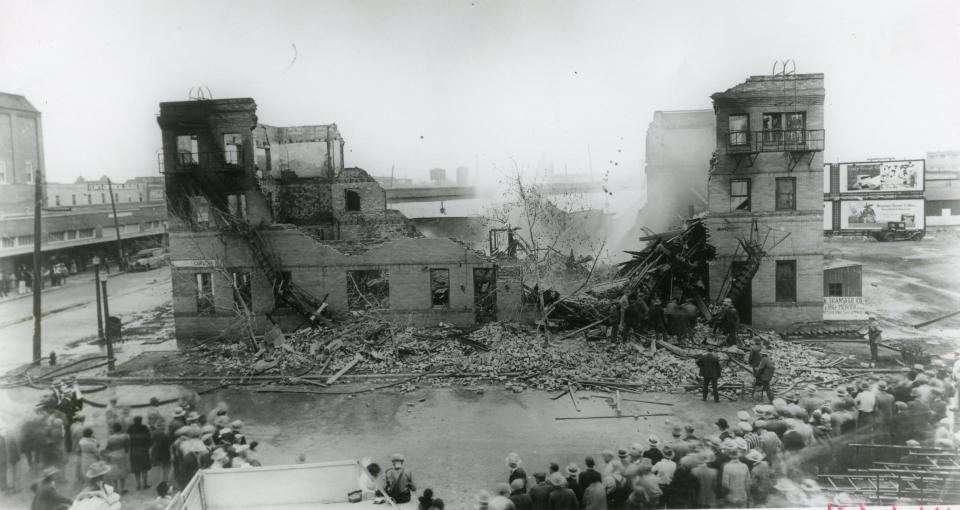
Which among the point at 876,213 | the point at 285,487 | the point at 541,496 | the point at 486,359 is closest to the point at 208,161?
the point at 486,359

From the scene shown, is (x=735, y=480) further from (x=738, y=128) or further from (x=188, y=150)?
(x=188, y=150)

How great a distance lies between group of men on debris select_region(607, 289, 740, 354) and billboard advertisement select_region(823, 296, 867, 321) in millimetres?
3031

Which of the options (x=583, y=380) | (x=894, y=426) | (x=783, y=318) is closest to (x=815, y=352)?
(x=783, y=318)

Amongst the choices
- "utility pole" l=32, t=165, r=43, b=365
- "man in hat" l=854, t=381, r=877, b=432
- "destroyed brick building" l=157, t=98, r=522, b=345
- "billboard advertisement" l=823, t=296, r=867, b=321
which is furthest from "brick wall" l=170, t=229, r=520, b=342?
"man in hat" l=854, t=381, r=877, b=432

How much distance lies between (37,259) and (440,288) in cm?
1104

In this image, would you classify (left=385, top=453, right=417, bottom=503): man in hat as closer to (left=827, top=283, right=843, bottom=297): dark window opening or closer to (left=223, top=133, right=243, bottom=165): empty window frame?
(left=223, top=133, right=243, bottom=165): empty window frame

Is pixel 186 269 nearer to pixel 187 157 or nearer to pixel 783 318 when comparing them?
pixel 187 157

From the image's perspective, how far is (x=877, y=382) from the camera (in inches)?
474

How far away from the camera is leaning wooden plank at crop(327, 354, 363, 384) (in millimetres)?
14727

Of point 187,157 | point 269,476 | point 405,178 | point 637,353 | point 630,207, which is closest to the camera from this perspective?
point 269,476

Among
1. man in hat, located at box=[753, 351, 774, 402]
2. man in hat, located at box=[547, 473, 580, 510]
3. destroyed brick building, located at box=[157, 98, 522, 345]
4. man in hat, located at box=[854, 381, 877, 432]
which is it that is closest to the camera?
man in hat, located at box=[547, 473, 580, 510]

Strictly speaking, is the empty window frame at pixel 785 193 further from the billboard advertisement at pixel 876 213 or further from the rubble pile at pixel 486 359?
the billboard advertisement at pixel 876 213

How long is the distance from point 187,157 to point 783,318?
16.8 meters

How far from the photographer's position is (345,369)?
1520 centimetres
